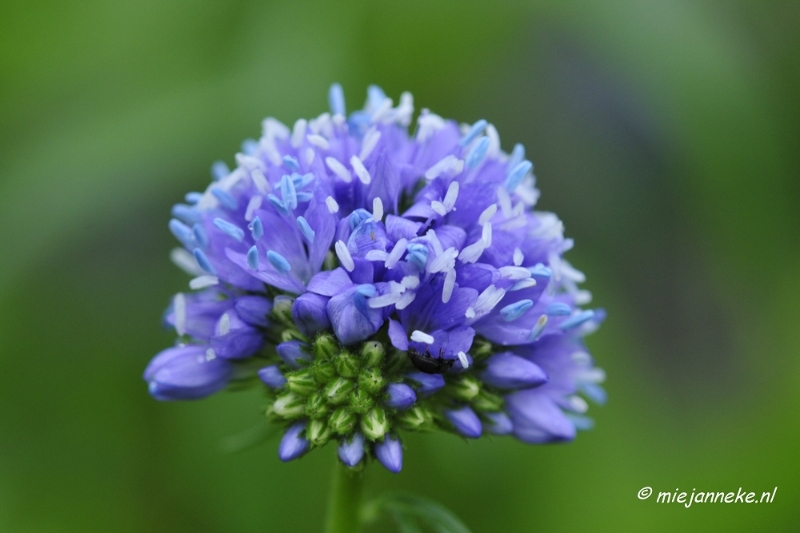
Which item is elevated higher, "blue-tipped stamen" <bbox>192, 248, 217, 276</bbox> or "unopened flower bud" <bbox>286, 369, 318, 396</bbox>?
"blue-tipped stamen" <bbox>192, 248, 217, 276</bbox>

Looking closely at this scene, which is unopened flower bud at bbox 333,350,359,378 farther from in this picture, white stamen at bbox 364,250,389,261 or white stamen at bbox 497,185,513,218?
white stamen at bbox 497,185,513,218

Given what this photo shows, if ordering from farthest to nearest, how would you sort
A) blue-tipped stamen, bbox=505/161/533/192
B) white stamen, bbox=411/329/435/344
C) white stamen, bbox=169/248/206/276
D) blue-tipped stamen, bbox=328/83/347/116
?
blue-tipped stamen, bbox=328/83/347/116
white stamen, bbox=169/248/206/276
blue-tipped stamen, bbox=505/161/533/192
white stamen, bbox=411/329/435/344

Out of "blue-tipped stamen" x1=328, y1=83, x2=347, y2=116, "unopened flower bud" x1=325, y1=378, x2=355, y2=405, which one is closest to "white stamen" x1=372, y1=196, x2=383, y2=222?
"unopened flower bud" x1=325, y1=378, x2=355, y2=405

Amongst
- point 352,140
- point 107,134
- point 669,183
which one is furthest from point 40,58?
point 669,183

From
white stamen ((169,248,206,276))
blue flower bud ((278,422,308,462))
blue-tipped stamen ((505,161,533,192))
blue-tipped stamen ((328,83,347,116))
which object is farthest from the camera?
blue-tipped stamen ((328,83,347,116))

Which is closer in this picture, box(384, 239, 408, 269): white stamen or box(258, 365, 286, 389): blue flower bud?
box(384, 239, 408, 269): white stamen

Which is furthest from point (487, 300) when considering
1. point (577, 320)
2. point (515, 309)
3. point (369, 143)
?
point (369, 143)
